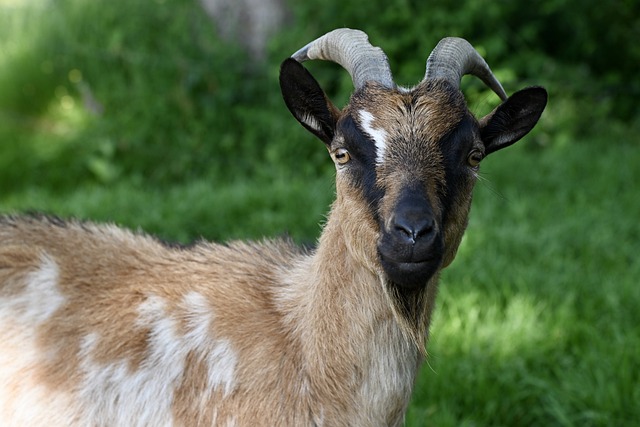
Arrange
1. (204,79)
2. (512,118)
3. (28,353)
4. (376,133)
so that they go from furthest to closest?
(204,79), (512,118), (28,353), (376,133)

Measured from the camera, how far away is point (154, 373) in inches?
131

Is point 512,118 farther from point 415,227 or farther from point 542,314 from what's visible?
point 542,314

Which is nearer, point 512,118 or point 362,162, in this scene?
point 362,162

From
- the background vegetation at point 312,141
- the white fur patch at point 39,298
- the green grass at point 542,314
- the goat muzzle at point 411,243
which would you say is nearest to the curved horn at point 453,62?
the goat muzzle at point 411,243

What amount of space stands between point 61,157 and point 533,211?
483 centimetres

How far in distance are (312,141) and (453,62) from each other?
523 cm

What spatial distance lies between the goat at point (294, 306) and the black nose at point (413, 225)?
0.08 meters

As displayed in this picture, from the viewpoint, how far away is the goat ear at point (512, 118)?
3461 millimetres

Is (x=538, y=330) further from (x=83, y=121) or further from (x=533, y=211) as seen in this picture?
(x=83, y=121)

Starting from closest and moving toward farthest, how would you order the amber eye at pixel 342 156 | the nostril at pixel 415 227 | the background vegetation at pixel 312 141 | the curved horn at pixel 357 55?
the nostril at pixel 415 227, the amber eye at pixel 342 156, the curved horn at pixel 357 55, the background vegetation at pixel 312 141

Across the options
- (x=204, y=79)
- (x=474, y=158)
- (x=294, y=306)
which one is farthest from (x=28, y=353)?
(x=204, y=79)

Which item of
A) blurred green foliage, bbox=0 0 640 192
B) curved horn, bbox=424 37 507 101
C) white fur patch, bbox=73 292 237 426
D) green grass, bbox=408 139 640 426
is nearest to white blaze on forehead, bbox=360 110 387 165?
curved horn, bbox=424 37 507 101

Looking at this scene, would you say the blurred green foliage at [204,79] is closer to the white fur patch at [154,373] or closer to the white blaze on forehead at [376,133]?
the white fur patch at [154,373]

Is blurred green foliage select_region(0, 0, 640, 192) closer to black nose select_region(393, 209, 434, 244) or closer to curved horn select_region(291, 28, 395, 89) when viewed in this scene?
curved horn select_region(291, 28, 395, 89)
